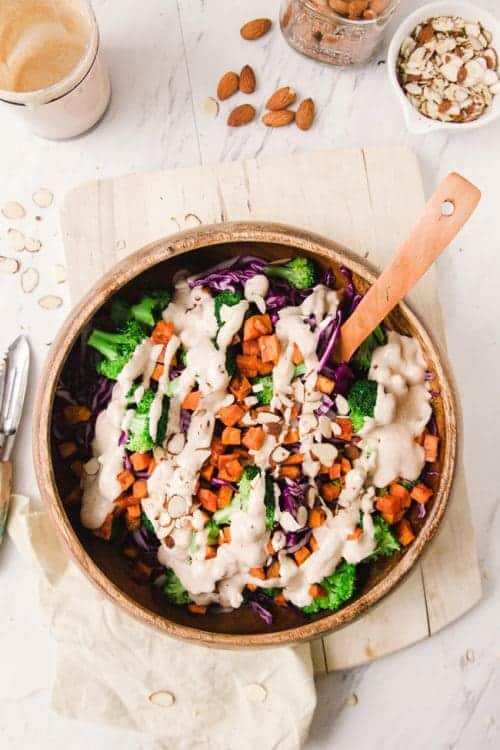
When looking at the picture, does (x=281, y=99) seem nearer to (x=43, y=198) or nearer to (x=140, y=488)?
(x=43, y=198)

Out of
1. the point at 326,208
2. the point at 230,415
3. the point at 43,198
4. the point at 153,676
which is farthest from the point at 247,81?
the point at 153,676

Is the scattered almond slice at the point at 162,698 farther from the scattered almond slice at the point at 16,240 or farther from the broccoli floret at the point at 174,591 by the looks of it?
the scattered almond slice at the point at 16,240

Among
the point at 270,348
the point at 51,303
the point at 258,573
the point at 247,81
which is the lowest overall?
the point at 258,573

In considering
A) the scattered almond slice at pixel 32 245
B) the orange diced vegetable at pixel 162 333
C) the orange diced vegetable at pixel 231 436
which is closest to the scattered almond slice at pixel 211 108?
the scattered almond slice at pixel 32 245

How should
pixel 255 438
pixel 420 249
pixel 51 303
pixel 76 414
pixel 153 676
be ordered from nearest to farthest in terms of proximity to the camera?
1. pixel 420 249
2. pixel 255 438
3. pixel 76 414
4. pixel 153 676
5. pixel 51 303

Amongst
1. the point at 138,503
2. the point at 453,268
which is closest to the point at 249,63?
the point at 453,268

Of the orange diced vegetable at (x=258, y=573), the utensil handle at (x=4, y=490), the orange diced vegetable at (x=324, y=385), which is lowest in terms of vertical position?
the utensil handle at (x=4, y=490)

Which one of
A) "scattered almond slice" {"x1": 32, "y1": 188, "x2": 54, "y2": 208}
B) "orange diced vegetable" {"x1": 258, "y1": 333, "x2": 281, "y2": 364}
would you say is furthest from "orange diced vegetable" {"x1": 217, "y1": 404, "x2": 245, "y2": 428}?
"scattered almond slice" {"x1": 32, "y1": 188, "x2": 54, "y2": 208}

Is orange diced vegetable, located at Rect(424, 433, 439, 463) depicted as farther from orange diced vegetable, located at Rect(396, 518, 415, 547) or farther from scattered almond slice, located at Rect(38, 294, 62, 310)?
scattered almond slice, located at Rect(38, 294, 62, 310)
